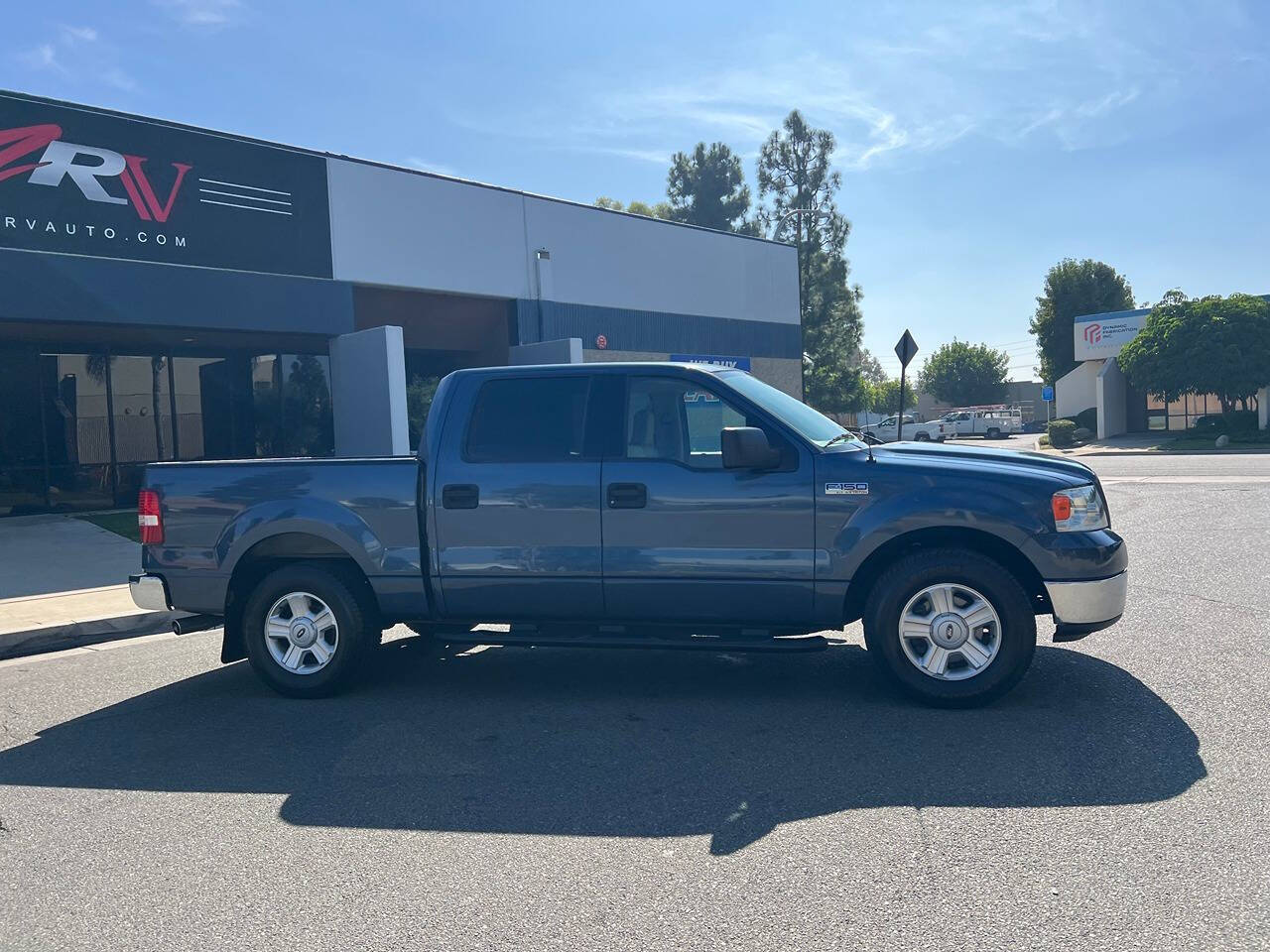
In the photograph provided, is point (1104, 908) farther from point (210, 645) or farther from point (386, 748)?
point (210, 645)

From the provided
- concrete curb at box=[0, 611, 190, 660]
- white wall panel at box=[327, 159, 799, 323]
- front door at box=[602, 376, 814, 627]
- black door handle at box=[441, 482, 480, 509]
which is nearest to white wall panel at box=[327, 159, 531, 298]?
white wall panel at box=[327, 159, 799, 323]

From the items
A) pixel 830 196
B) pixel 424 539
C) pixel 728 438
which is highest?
pixel 830 196

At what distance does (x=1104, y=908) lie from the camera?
3.30m

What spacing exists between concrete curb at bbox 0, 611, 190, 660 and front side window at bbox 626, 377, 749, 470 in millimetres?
4378

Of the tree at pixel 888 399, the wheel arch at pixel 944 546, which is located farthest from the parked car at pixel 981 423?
the wheel arch at pixel 944 546

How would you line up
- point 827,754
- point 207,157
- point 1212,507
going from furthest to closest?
1. point 207,157
2. point 1212,507
3. point 827,754

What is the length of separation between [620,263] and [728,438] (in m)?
20.3

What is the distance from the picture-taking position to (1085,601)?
5.42m

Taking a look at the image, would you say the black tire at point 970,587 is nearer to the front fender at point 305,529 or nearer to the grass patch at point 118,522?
the front fender at point 305,529

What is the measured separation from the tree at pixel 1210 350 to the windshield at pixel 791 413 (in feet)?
124

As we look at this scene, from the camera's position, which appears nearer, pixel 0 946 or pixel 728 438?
pixel 0 946

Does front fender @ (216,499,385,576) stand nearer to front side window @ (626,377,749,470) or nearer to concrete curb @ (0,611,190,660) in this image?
front side window @ (626,377,749,470)

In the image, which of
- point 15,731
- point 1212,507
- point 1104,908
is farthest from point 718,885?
point 1212,507

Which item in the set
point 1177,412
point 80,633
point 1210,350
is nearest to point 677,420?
point 80,633
